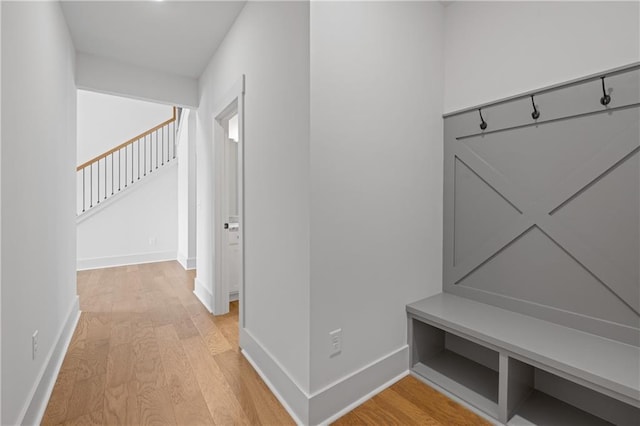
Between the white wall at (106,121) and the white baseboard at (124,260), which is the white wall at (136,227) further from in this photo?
the white wall at (106,121)

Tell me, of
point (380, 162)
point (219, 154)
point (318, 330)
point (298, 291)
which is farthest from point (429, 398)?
point (219, 154)

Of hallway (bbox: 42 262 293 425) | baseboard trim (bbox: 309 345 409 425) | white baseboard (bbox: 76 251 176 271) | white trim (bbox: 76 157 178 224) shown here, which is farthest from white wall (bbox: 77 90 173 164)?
baseboard trim (bbox: 309 345 409 425)

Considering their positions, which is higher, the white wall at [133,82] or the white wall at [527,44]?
the white wall at [133,82]

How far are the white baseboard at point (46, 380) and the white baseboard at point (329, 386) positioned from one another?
44.9 inches

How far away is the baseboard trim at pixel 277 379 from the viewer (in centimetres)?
155

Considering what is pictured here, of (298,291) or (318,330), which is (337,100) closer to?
(298,291)

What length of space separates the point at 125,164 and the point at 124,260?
1953mm

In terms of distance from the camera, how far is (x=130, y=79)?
3186mm

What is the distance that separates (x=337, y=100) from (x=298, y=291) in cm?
104

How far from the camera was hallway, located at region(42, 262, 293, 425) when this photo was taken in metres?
1.63

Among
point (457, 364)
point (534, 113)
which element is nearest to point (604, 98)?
point (534, 113)

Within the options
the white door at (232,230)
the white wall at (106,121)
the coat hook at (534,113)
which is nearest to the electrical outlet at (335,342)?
the white door at (232,230)

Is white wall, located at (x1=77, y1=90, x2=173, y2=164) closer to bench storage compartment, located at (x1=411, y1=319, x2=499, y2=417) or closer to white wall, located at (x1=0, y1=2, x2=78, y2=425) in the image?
white wall, located at (x1=0, y1=2, x2=78, y2=425)

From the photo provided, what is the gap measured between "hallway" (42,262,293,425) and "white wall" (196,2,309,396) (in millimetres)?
291
